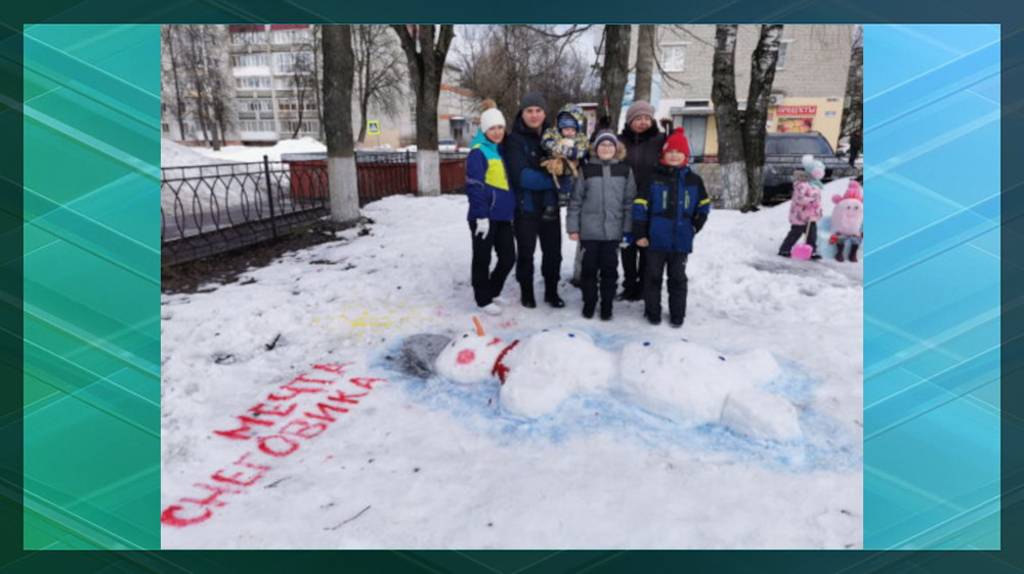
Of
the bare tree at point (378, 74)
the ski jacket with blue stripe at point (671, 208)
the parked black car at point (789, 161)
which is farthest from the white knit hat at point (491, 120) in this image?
the bare tree at point (378, 74)

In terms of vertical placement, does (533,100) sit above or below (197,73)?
below

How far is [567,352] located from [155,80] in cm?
217

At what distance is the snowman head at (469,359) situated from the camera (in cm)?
321

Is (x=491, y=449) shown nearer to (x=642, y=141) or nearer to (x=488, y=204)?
(x=488, y=204)

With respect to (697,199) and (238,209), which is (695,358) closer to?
(697,199)

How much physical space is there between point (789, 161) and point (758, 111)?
1804 mm

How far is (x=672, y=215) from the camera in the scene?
3.79 meters

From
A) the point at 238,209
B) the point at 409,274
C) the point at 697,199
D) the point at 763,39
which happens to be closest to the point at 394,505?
the point at 697,199

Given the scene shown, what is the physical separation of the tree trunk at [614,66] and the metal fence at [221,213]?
4.46 metres

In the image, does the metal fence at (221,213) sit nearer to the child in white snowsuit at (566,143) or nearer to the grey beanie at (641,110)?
the child in white snowsuit at (566,143)

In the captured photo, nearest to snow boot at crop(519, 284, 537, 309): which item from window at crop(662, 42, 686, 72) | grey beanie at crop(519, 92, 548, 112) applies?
grey beanie at crop(519, 92, 548, 112)

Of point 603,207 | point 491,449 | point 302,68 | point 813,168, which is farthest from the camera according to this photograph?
point 302,68

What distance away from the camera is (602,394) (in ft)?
9.65

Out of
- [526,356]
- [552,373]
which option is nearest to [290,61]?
[526,356]
